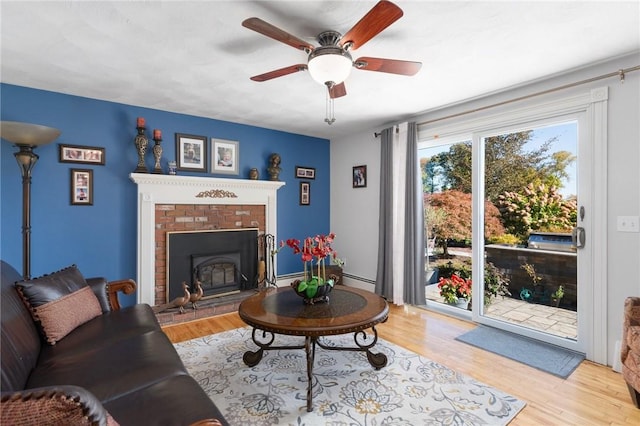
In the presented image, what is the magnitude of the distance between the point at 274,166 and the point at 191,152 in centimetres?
110

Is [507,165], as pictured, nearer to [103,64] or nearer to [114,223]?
[103,64]

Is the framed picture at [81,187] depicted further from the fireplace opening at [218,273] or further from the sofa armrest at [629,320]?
the sofa armrest at [629,320]

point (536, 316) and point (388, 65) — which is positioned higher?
point (388, 65)

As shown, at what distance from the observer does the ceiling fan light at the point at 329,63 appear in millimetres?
1820

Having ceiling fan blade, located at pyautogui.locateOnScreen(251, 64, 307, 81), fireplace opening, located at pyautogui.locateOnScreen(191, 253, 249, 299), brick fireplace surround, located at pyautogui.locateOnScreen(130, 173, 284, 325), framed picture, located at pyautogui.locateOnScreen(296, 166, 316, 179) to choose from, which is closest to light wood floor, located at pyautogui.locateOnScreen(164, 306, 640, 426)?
brick fireplace surround, located at pyautogui.locateOnScreen(130, 173, 284, 325)

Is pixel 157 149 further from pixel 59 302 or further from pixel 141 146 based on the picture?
pixel 59 302

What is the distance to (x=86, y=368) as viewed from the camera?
1484mm

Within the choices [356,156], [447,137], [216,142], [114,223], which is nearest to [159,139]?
[216,142]

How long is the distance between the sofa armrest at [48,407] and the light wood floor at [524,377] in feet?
7.11

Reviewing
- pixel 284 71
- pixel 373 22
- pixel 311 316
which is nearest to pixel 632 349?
pixel 311 316

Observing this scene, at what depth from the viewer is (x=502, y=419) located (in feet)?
6.03

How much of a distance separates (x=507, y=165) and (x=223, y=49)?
2893mm

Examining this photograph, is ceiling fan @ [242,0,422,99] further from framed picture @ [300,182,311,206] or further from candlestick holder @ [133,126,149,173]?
framed picture @ [300,182,311,206]

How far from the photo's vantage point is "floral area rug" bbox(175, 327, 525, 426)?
1860mm
